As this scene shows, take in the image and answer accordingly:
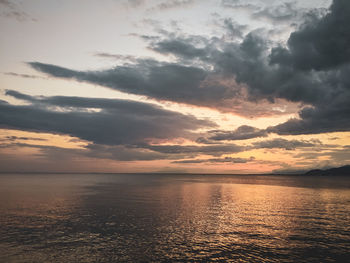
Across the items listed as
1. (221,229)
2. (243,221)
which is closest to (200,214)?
(243,221)

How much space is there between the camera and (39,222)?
4750 centimetres

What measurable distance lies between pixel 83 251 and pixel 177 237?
13876mm

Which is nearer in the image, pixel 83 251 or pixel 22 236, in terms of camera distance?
pixel 83 251

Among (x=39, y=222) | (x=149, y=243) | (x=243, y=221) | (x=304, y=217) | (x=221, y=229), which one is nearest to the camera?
(x=149, y=243)

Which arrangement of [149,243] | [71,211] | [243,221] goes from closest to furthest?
[149,243] → [243,221] → [71,211]

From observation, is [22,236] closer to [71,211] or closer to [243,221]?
[71,211]

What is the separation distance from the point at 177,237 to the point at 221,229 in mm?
9666

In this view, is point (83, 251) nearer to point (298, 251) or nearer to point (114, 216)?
point (114, 216)

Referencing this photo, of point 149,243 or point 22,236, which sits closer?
point 149,243

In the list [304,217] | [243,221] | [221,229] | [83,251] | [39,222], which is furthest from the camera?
[304,217]

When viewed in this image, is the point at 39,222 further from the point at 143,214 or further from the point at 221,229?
the point at 221,229

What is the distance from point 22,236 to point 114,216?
63.4 ft

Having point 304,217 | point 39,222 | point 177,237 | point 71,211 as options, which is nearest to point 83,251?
point 177,237

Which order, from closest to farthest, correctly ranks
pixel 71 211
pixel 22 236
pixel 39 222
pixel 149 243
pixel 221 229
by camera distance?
pixel 149 243 < pixel 22 236 < pixel 221 229 < pixel 39 222 < pixel 71 211
